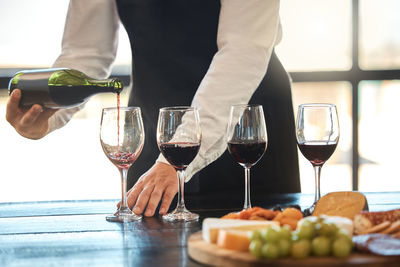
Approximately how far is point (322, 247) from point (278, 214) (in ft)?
0.77

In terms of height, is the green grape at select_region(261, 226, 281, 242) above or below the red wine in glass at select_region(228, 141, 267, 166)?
below

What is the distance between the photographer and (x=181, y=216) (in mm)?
1275

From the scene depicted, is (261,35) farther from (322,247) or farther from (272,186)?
(322,247)

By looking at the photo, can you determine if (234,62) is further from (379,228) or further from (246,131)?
(379,228)

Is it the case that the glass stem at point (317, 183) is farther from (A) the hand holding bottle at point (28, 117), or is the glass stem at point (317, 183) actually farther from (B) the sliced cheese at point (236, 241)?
(A) the hand holding bottle at point (28, 117)

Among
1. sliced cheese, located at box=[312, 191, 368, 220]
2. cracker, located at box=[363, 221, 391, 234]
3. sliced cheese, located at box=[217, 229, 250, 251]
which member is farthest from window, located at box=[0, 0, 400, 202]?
sliced cheese, located at box=[217, 229, 250, 251]

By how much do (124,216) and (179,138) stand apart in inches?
8.8

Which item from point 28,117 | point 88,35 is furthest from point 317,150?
point 88,35

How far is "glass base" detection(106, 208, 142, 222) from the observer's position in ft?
4.26

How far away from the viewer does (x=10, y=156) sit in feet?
11.0

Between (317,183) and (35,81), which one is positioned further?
(35,81)

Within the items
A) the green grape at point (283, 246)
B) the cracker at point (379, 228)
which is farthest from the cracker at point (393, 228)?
the green grape at point (283, 246)

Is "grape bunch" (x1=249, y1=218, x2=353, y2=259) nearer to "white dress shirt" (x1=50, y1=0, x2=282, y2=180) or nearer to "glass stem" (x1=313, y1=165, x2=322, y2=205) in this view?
"glass stem" (x1=313, y1=165, x2=322, y2=205)

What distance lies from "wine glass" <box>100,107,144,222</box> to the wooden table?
118 millimetres
